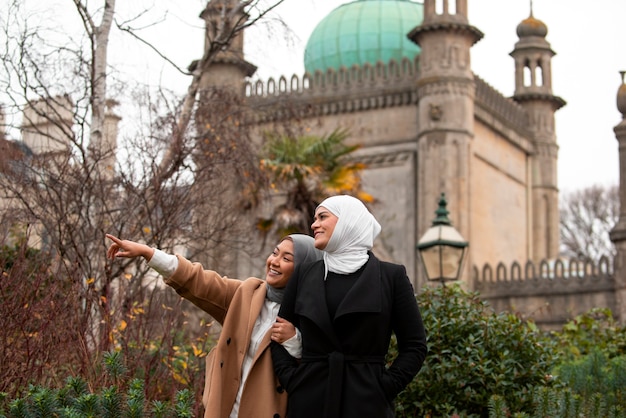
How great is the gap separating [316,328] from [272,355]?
31 centimetres

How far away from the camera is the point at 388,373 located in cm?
479

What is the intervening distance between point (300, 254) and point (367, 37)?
79.6 ft

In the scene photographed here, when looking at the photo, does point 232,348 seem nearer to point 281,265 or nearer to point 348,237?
point 281,265

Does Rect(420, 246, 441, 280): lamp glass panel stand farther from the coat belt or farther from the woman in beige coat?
the coat belt

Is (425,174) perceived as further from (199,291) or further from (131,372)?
(199,291)

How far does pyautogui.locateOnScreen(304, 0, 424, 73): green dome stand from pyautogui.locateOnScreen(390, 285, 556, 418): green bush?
20782 mm

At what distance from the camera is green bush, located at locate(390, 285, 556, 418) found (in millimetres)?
7629

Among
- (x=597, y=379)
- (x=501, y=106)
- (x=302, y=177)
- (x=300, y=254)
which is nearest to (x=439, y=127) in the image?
(x=501, y=106)

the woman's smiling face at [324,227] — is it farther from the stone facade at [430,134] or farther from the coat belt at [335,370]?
the stone facade at [430,134]

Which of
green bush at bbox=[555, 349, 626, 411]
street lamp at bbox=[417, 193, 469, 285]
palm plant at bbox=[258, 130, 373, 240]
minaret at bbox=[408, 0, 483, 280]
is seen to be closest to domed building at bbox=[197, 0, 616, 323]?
minaret at bbox=[408, 0, 483, 280]

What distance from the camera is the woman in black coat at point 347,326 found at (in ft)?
15.5

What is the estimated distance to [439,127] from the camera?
1014 inches

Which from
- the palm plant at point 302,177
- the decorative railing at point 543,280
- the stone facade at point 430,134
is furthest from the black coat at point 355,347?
the decorative railing at point 543,280

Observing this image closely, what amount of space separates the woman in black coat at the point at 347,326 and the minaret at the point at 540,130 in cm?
2641
